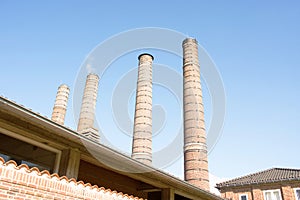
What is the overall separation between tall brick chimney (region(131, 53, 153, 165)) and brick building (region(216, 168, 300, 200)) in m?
8.81

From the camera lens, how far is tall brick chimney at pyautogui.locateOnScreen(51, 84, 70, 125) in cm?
2989

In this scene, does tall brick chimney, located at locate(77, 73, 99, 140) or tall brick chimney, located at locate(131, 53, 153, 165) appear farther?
tall brick chimney, located at locate(77, 73, 99, 140)

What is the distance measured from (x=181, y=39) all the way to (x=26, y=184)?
88.2ft

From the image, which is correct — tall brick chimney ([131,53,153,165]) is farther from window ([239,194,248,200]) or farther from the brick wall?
the brick wall

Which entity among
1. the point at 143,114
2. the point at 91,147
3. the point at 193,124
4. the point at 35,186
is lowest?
the point at 35,186

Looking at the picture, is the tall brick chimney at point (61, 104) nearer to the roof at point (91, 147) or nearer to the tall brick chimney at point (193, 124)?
the tall brick chimney at point (193, 124)

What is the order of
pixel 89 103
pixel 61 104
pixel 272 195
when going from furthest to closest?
1. pixel 61 104
2. pixel 89 103
3. pixel 272 195

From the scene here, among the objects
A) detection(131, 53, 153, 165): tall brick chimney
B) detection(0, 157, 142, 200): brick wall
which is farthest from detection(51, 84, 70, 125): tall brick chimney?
detection(0, 157, 142, 200): brick wall

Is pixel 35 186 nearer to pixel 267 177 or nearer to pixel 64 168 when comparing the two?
pixel 64 168

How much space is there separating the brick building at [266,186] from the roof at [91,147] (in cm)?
1607

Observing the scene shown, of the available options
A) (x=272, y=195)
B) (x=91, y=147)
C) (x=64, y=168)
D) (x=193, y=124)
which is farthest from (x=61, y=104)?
(x=91, y=147)

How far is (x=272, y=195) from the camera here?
24.3 meters

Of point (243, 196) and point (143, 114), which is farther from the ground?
point (143, 114)

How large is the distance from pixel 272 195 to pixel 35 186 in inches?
949
